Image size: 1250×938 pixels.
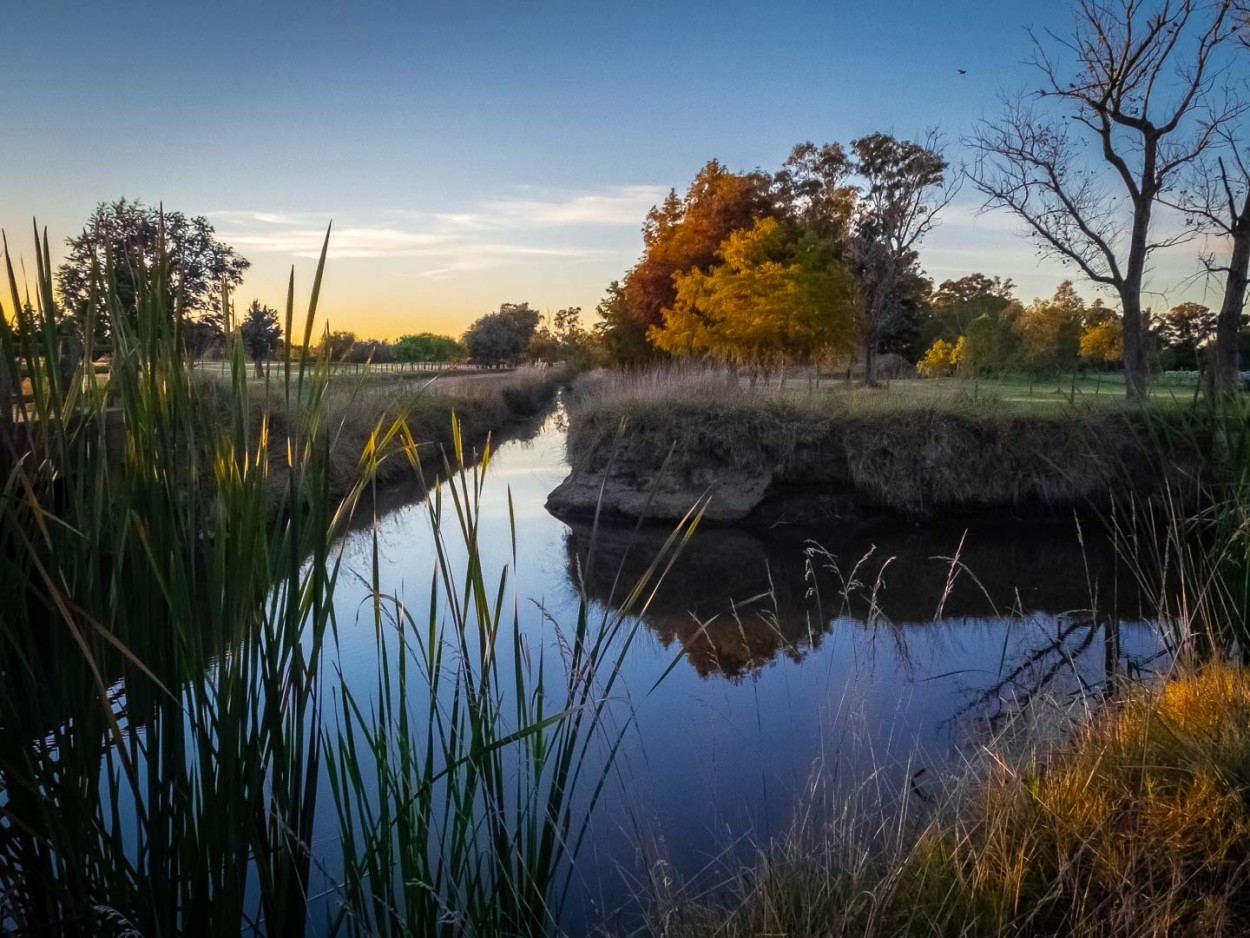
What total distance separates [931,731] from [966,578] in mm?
3701

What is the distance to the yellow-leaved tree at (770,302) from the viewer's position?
1758 centimetres

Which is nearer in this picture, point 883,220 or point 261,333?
point 261,333

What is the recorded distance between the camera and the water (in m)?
2.96

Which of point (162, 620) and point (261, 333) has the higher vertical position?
point (261, 333)

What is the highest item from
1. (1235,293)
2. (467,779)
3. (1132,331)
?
(1235,293)

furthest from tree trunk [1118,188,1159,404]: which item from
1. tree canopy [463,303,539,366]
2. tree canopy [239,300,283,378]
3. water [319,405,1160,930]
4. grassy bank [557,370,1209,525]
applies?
tree canopy [463,303,539,366]

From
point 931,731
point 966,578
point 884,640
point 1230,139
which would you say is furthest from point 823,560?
point 1230,139

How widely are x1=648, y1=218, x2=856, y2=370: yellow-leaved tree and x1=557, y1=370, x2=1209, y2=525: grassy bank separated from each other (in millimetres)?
7260

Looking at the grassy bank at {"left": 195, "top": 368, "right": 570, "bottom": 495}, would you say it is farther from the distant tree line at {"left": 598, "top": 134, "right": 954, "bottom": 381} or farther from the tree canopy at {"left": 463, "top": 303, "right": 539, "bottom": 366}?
the tree canopy at {"left": 463, "top": 303, "right": 539, "bottom": 366}

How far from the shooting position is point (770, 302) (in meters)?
17.5

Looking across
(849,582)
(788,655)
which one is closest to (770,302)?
(788,655)

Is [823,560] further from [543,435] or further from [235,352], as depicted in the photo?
[543,435]

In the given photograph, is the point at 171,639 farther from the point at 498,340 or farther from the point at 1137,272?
the point at 498,340

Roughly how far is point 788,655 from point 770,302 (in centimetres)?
1354
